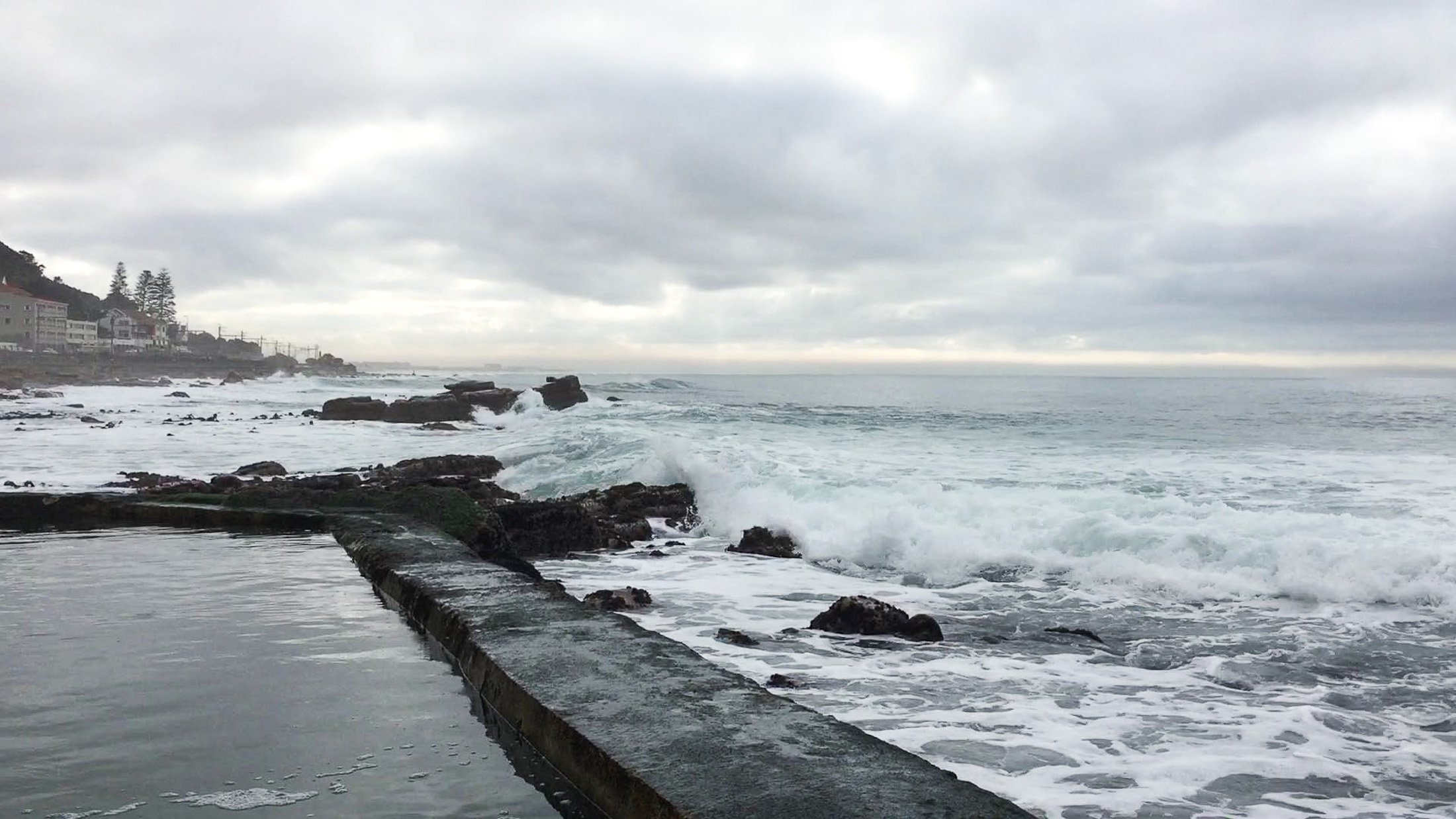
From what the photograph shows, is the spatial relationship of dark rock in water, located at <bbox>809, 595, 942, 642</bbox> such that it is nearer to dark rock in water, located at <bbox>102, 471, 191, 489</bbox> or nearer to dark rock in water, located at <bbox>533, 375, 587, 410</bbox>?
dark rock in water, located at <bbox>102, 471, 191, 489</bbox>

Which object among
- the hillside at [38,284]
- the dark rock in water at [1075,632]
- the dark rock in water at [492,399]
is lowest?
the dark rock in water at [1075,632]

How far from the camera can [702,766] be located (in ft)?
10.2

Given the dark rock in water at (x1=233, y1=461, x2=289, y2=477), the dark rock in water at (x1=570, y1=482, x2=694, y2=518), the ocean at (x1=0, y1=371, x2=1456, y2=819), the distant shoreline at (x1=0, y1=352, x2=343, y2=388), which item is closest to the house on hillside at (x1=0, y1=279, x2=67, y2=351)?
the distant shoreline at (x1=0, y1=352, x2=343, y2=388)

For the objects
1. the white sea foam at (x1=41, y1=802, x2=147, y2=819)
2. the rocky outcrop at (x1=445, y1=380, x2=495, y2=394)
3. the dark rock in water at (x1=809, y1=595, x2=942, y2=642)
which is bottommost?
the dark rock in water at (x1=809, y1=595, x2=942, y2=642)

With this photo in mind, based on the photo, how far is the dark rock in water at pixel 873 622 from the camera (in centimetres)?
666

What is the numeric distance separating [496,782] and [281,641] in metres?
2.29

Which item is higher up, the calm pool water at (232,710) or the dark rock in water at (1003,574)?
the calm pool water at (232,710)

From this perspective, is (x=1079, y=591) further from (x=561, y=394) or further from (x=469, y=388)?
(x=469, y=388)

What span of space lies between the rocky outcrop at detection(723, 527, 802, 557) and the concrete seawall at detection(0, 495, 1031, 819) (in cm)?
478

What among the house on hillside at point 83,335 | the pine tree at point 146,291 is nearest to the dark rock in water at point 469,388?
the house on hillside at point 83,335

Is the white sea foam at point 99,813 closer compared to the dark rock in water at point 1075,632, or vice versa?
the white sea foam at point 99,813

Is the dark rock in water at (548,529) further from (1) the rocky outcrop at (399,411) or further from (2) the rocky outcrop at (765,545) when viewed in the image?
(1) the rocky outcrop at (399,411)

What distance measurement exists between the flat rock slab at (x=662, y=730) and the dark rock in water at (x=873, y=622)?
6.34 feet

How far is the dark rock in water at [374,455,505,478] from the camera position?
1594 centimetres
